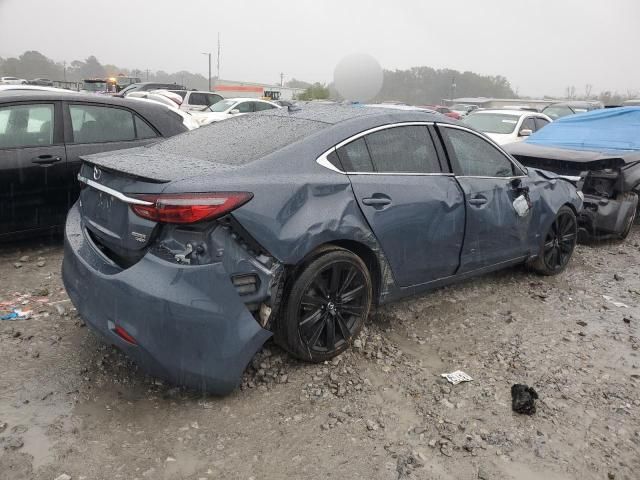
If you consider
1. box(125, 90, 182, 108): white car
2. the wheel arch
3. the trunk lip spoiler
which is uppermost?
box(125, 90, 182, 108): white car

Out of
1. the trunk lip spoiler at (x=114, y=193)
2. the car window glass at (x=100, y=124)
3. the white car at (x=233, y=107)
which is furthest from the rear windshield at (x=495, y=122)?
the trunk lip spoiler at (x=114, y=193)

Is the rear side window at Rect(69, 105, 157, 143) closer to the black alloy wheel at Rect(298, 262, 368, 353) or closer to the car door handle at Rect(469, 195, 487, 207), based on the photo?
the black alloy wheel at Rect(298, 262, 368, 353)

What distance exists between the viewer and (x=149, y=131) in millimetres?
5609

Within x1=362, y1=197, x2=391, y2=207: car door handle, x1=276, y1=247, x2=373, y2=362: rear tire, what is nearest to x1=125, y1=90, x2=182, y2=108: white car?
x1=362, y1=197, x2=391, y2=207: car door handle

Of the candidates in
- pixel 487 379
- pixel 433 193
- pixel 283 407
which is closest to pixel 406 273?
pixel 433 193

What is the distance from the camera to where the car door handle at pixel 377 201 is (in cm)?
323

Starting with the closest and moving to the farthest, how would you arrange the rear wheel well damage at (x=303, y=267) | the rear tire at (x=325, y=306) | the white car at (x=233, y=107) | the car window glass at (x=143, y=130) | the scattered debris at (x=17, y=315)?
the rear wheel well damage at (x=303, y=267) → the rear tire at (x=325, y=306) → the scattered debris at (x=17, y=315) → the car window glass at (x=143, y=130) → the white car at (x=233, y=107)

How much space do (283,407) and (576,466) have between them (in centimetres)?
147

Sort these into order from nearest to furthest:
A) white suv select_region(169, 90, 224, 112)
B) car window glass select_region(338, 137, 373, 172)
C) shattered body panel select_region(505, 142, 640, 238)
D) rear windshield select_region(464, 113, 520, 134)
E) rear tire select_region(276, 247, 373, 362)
→ rear tire select_region(276, 247, 373, 362) < car window glass select_region(338, 137, 373, 172) < shattered body panel select_region(505, 142, 640, 238) < rear windshield select_region(464, 113, 520, 134) < white suv select_region(169, 90, 224, 112)

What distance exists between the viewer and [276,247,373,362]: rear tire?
2.97 metres

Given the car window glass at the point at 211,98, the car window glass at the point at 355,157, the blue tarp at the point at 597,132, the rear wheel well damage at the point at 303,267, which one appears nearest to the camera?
the rear wheel well damage at the point at 303,267

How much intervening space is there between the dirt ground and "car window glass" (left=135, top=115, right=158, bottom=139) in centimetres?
202

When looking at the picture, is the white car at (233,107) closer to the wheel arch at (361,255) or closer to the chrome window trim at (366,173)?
the chrome window trim at (366,173)

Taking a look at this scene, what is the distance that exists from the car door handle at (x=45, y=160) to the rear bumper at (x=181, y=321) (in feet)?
8.22
